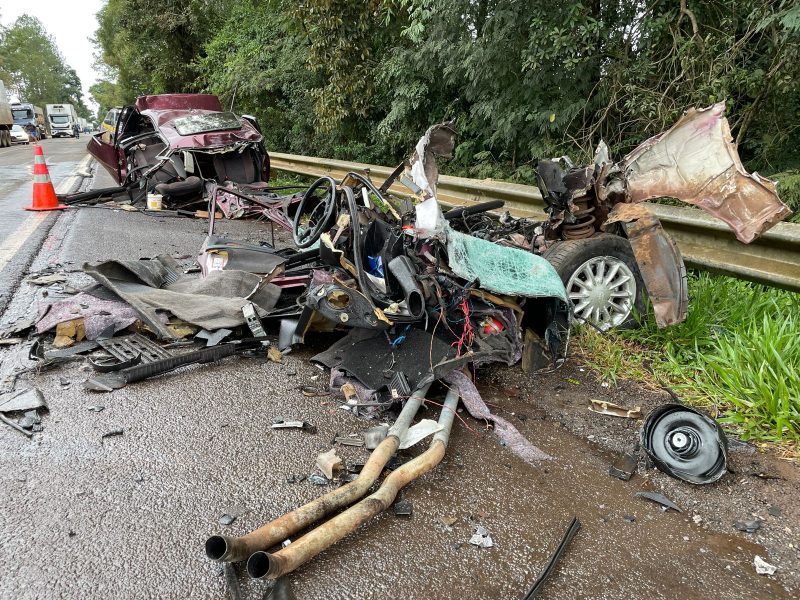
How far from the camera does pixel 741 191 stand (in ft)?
10.7

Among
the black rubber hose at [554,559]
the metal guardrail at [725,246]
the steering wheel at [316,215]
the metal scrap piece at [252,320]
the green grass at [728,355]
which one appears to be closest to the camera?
the black rubber hose at [554,559]

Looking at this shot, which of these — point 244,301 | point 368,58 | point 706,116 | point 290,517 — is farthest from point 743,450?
point 368,58

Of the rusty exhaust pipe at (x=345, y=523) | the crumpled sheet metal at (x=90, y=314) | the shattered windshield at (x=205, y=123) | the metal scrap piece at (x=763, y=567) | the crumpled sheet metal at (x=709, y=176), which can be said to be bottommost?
the metal scrap piece at (x=763, y=567)

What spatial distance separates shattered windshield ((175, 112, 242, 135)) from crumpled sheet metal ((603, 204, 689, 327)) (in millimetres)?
7017

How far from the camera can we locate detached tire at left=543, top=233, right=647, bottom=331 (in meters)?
3.86

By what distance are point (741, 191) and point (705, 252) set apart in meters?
0.88

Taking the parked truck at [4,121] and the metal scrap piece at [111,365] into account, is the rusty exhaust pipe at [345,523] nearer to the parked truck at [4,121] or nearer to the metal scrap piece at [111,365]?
the metal scrap piece at [111,365]

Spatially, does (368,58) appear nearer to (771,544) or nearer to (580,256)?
(580,256)

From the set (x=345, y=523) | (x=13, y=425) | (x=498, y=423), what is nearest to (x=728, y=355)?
(x=498, y=423)

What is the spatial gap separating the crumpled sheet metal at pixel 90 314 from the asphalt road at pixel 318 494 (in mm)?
402

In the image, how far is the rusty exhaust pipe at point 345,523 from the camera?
1608 millimetres

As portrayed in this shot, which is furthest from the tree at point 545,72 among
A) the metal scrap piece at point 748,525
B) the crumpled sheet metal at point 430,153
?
the metal scrap piece at point 748,525

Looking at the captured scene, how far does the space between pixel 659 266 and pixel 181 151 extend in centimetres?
720

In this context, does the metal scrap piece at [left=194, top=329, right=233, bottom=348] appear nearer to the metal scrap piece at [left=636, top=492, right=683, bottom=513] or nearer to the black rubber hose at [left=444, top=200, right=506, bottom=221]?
the black rubber hose at [left=444, top=200, right=506, bottom=221]
